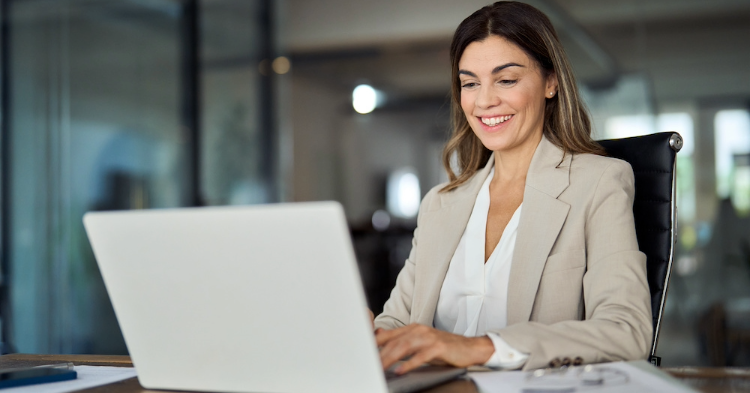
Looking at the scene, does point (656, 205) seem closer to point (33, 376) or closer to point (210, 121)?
point (33, 376)

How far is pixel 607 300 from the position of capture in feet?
3.92

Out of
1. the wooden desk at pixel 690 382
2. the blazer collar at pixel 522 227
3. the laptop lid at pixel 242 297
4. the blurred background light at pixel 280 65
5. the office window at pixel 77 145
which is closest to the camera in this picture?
the laptop lid at pixel 242 297

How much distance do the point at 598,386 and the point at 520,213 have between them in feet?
2.34

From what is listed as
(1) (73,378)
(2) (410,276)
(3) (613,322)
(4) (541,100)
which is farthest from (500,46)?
(1) (73,378)

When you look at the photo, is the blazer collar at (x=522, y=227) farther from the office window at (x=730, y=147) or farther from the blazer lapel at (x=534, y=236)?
the office window at (x=730, y=147)

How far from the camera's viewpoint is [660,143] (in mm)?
1505

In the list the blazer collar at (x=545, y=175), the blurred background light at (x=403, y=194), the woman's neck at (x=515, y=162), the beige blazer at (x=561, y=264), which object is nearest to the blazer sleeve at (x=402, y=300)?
the beige blazer at (x=561, y=264)

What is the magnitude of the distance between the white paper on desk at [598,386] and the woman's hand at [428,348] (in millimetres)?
30

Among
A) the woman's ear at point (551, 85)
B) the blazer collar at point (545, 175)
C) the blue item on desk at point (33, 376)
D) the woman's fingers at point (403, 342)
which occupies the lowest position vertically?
the blue item on desk at point (33, 376)

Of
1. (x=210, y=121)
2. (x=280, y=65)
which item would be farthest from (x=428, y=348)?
(x=280, y=65)

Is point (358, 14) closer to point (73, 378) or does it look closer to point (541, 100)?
point (541, 100)

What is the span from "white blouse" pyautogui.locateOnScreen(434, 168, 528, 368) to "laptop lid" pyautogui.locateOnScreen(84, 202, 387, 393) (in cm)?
78

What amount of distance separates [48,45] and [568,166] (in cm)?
411

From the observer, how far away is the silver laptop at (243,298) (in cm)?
72
